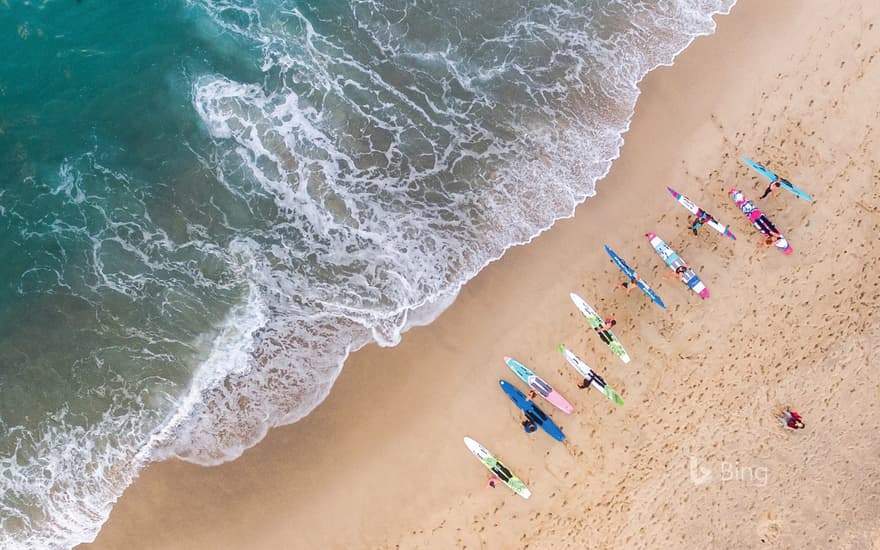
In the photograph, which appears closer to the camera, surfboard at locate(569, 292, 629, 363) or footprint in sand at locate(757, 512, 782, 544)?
footprint in sand at locate(757, 512, 782, 544)

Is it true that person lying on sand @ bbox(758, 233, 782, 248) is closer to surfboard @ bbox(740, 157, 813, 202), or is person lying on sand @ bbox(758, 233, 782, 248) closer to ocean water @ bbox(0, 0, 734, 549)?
surfboard @ bbox(740, 157, 813, 202)

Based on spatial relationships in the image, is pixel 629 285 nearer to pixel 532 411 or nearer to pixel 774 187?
pixel 532 411

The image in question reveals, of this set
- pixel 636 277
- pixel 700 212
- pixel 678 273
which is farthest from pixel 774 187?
pixel 636 277

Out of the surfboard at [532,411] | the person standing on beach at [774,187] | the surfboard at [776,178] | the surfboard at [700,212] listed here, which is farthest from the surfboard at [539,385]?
the surfboard at [776,178]

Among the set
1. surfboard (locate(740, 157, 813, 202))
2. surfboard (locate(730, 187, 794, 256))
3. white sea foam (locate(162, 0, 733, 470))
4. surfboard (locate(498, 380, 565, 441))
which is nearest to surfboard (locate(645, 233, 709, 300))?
surfboard (locate(730, 187, 794, 256))

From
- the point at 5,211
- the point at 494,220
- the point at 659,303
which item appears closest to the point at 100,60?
the point at 5,211
